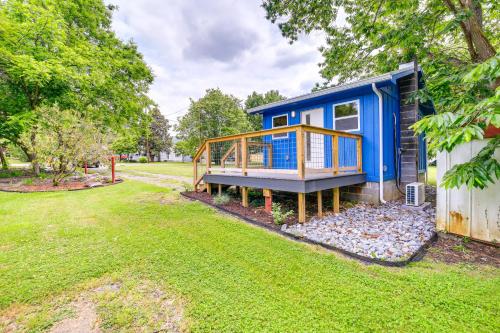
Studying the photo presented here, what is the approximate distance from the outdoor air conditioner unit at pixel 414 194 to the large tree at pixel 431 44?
1852 mm

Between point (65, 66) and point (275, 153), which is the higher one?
point (65, 66)

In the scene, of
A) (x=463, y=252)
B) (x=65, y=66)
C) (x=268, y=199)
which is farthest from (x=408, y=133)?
A: (x=65, y=66)

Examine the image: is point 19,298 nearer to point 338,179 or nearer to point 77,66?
point 338,179

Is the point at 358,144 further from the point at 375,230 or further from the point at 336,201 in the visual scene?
the point at 375,230

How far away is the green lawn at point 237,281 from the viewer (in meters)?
1.82

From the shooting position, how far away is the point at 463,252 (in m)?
3.06

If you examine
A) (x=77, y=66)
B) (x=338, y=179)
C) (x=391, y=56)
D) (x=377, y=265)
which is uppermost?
(x=77, y=66)

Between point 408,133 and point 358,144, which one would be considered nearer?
point 358,144

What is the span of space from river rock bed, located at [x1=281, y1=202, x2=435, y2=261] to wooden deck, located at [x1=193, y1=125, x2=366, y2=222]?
43 cm

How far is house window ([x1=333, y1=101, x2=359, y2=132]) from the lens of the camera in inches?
249

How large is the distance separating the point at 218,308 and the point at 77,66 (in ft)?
41.9

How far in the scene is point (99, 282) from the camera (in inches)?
95.0

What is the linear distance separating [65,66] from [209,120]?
15694mm

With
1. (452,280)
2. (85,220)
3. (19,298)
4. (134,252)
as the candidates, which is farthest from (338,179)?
(85,220)
